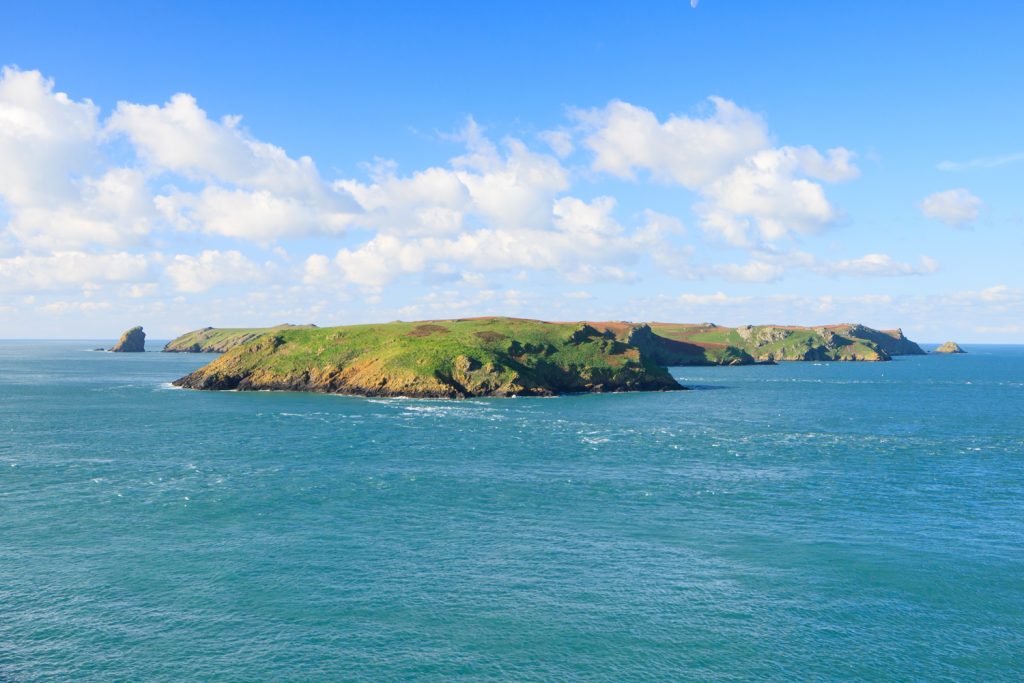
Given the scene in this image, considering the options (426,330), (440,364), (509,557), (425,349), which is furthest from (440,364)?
(509,557)

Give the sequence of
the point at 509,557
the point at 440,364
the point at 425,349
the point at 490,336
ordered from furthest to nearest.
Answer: the point at 490,336 → the point at 425,349 → the point at 440,364 → the point at 509,557

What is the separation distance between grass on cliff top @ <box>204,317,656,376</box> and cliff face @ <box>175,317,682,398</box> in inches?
9.6

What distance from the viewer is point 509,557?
163 ft

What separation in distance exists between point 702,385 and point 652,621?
161 m

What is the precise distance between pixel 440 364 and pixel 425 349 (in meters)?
10.1

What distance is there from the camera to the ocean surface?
119ft

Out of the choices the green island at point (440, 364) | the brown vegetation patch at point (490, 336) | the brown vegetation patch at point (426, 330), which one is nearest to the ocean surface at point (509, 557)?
the green island at point (440, 364)

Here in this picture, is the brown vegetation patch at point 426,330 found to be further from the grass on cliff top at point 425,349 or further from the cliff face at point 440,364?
the cliff face at point 440,364

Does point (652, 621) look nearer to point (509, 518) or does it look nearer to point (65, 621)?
point (509, 518)

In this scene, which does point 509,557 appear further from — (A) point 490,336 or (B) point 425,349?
(A) point 490,336

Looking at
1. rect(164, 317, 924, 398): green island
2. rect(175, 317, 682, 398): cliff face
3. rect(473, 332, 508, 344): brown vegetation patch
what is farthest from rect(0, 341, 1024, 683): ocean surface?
rect(473, 332, 508, 344): brown vegetation patch

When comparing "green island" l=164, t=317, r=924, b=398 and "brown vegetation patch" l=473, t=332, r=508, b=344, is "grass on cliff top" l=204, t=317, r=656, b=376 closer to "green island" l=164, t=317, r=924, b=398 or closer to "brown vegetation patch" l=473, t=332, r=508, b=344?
"brown vegetation patch" l=473, t=332, r=508, b=344

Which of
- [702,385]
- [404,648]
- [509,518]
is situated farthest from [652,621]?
[702,385]

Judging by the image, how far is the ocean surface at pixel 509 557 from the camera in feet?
119
